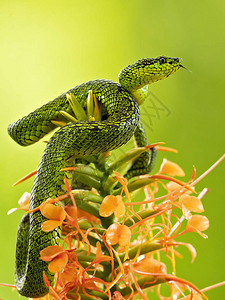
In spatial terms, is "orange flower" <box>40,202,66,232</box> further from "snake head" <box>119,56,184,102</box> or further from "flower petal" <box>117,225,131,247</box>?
"snake head" <box>119,56,184,102</box>

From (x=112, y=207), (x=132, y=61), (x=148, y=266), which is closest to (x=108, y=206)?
(x=112, y=207)

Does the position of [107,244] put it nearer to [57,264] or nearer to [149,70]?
[57,264]

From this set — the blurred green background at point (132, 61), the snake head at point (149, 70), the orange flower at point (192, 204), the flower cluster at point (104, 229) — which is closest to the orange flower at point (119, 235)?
the flower cluster at point (104, 229)

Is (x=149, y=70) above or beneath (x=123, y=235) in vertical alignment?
above

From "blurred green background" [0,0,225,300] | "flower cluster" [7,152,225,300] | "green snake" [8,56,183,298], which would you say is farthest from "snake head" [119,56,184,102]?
"blurred green background" [0,0,225,300]

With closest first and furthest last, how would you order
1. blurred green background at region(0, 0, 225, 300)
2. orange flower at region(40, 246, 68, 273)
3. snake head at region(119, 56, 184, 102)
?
orange flower at region(40, 246, 68, 273) → snake head at region(119, 56, 184, 102) → blurred green background at region(0, 0, 225, 300)

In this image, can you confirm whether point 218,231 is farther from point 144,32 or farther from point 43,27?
point 43,27
